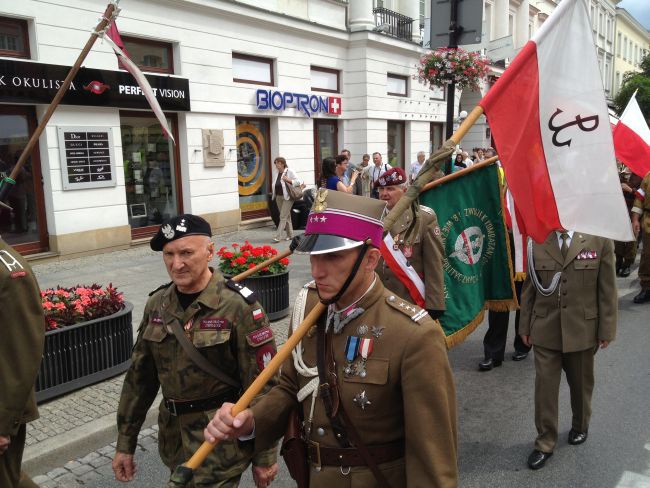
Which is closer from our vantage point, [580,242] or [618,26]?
[580,242]

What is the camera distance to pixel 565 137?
292cm

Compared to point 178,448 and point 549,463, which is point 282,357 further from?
point 549,463

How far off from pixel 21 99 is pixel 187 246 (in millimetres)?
9126

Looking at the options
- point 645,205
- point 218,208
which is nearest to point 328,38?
point 218,208

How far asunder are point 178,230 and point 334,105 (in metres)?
16.2

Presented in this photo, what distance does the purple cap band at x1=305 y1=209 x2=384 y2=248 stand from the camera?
2074 mm

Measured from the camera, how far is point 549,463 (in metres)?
4.27

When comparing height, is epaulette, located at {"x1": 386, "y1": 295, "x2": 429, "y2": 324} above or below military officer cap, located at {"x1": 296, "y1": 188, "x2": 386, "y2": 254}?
below

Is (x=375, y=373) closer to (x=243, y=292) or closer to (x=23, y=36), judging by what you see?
(x=243, y=292)

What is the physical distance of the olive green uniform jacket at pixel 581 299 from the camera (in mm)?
4320

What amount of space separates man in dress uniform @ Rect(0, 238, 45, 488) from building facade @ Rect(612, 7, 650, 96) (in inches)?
2591

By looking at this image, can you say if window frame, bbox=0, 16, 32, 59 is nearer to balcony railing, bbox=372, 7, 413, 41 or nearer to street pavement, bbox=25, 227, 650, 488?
street pavement, bbox=25, 227, 650, 488

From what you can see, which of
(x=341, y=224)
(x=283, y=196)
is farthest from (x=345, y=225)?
(x=283, y=196)

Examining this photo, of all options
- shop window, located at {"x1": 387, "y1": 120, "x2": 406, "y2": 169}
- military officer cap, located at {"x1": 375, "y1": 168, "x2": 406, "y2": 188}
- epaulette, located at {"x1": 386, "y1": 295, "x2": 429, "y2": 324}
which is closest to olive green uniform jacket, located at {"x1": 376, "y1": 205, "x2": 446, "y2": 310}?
military officer cap, located at {"x1": 375, "y1": 168, "x2": 406, "y2": 188}
